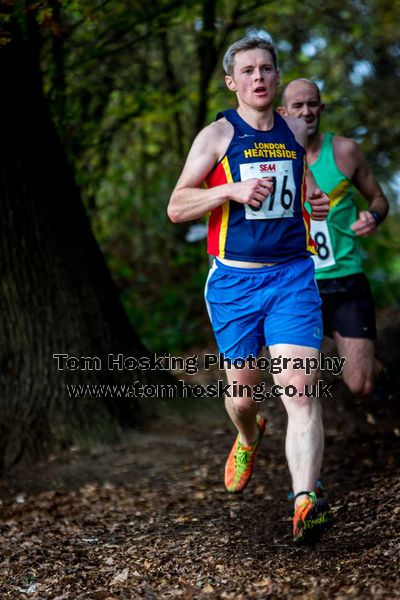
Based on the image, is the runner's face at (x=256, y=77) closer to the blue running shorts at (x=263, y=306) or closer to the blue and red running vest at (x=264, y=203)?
the blue and red running vest at (x=264, y=203)

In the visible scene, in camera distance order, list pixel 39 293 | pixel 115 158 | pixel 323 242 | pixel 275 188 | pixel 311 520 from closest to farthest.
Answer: pixel 311 520
pixel 275 188
pixel 323 242
pixel 39 293
pixel 115 158

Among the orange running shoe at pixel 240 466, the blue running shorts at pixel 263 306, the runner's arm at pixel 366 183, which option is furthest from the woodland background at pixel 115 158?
the runner's arm at pixel 366 183

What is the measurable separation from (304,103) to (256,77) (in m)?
1.12

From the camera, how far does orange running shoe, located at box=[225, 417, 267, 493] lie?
13.7 ft

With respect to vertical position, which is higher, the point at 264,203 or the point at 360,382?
the point at 264,203

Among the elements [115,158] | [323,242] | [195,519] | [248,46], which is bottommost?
[195,519]

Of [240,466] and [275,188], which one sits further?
[240,466]

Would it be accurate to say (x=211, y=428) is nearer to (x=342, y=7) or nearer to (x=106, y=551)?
(x=106, y=551)

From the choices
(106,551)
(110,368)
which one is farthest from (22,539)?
(110,368)

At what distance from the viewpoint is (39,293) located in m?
5.12

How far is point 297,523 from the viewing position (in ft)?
10.3

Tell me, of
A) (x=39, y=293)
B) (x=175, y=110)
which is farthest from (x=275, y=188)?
(x=175, y=110)

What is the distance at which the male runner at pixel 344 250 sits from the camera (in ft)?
15.8

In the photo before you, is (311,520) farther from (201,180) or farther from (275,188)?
(201,180)
